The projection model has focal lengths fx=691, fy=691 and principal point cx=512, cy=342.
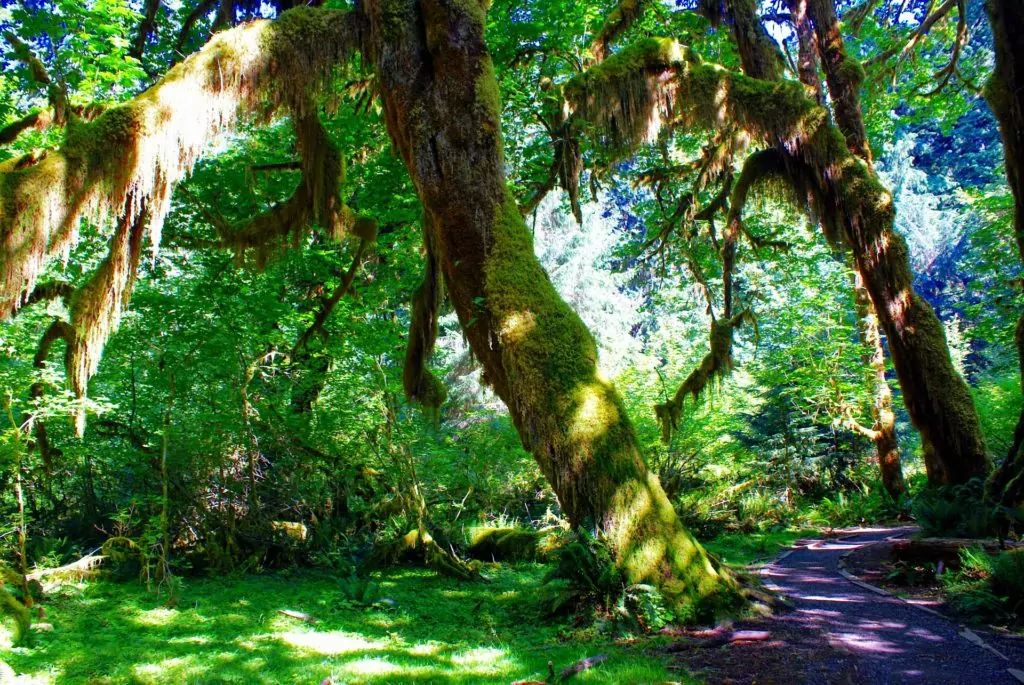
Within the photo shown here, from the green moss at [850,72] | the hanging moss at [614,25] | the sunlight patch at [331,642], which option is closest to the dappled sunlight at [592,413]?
the sunlight patch at [331,642]

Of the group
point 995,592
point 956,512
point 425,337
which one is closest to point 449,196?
point 425,337

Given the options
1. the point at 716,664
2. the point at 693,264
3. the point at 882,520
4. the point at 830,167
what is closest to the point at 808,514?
the point at 882,520

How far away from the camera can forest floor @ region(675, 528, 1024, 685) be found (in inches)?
168

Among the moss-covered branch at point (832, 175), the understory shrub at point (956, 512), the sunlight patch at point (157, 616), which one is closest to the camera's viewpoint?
the sunlight patch at point (157, 616)

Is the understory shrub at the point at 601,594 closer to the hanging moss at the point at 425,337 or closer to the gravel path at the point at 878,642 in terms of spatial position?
the gravel path at the point at 878,642

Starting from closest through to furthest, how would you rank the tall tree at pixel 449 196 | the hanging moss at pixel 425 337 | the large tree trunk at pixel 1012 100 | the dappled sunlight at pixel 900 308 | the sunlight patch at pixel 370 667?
the sunlight patch at pixel 370 667 < the tall tree at pixel 449 196 < the large tree trunk at pixel 1012 100 < the hanging moss at pixel 425 337 < the dappled sunlight at pixel 900 308

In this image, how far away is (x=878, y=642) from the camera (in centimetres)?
507

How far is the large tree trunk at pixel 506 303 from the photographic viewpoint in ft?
20.0

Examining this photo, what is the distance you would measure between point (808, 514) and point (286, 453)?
13343 mm

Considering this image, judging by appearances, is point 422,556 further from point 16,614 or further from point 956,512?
point 956,512

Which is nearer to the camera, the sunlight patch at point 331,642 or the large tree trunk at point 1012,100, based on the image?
the sunlight patch at point 331,642

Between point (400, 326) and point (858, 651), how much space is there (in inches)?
350

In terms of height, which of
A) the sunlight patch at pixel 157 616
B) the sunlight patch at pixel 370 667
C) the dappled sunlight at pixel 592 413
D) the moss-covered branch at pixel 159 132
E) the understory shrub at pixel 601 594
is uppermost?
the moss-covered branch at pixel 159 132

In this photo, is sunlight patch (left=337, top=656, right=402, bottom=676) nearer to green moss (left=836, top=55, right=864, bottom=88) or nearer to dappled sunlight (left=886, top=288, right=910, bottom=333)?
dappled sunlight (left=886, top=288, right=910, bottom=333)
